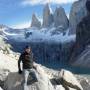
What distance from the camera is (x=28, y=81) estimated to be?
84.7 ft

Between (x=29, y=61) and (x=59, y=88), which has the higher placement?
(x=29, y=61)

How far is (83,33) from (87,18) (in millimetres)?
7833

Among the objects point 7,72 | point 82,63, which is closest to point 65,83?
point 7,72

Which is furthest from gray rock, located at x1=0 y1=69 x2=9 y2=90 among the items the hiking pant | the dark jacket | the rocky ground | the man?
the dark jacket

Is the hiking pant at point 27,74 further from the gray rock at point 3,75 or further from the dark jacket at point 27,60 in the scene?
the gray rock at point 3,75

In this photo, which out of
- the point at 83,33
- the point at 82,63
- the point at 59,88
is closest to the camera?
the point at 59,88

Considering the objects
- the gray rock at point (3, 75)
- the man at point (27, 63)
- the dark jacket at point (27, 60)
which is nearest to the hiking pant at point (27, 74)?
the man at point (27, 63)

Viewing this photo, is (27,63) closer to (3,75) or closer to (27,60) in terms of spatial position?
(27,60)

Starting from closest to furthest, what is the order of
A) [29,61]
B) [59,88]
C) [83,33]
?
[29,61]
[59,88]
[83,33]

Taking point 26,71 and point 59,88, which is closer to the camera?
point 26,71

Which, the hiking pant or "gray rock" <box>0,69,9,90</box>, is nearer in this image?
the hiking pant

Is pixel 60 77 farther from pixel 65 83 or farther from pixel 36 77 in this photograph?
pixel 36 77

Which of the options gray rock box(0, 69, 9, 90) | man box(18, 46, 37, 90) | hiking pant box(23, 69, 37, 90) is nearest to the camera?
man box(18, 46, 37, 90)

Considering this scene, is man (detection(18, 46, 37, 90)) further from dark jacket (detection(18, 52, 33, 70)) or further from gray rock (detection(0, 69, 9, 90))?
gray rock (detection(0, 69, 9, 90))
